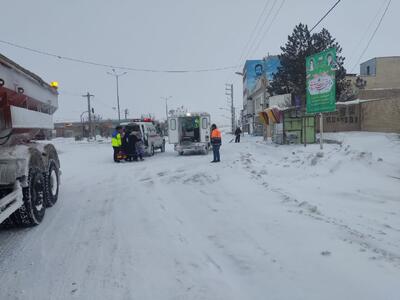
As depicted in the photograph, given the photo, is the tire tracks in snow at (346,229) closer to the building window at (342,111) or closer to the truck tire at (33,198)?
the truck tire at (33,198)

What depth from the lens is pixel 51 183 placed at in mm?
8125

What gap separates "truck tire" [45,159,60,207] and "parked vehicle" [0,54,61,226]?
21 mm

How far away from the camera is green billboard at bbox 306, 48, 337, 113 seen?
16312 millimetres

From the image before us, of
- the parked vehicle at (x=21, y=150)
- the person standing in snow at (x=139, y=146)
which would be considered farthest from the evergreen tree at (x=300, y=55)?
the parked vehicle at (x=21, y=150)

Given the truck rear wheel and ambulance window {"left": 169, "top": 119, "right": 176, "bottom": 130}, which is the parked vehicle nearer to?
the truck rear wheel

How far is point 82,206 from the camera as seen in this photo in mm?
8125

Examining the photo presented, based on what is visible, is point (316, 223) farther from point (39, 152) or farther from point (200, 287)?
point (39, 152)

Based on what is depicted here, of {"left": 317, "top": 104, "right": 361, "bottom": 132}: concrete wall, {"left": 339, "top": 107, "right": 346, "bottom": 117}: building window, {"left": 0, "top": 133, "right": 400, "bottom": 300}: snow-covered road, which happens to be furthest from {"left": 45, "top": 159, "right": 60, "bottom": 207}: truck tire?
{"left": 339, "top": 107, "right": 346, "bottom": 117}: building window

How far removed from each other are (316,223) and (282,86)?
36.7 m

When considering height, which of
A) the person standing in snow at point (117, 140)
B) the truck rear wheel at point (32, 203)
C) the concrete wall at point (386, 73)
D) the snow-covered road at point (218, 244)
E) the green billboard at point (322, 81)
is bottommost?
the snow-covered road at point (218, 244)

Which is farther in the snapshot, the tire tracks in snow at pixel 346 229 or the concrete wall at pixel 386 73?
the concrete wall at pixel 386 73

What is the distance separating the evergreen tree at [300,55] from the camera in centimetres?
3744

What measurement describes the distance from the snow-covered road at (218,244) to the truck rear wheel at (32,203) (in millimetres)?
176

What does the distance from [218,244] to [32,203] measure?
3.34 m
